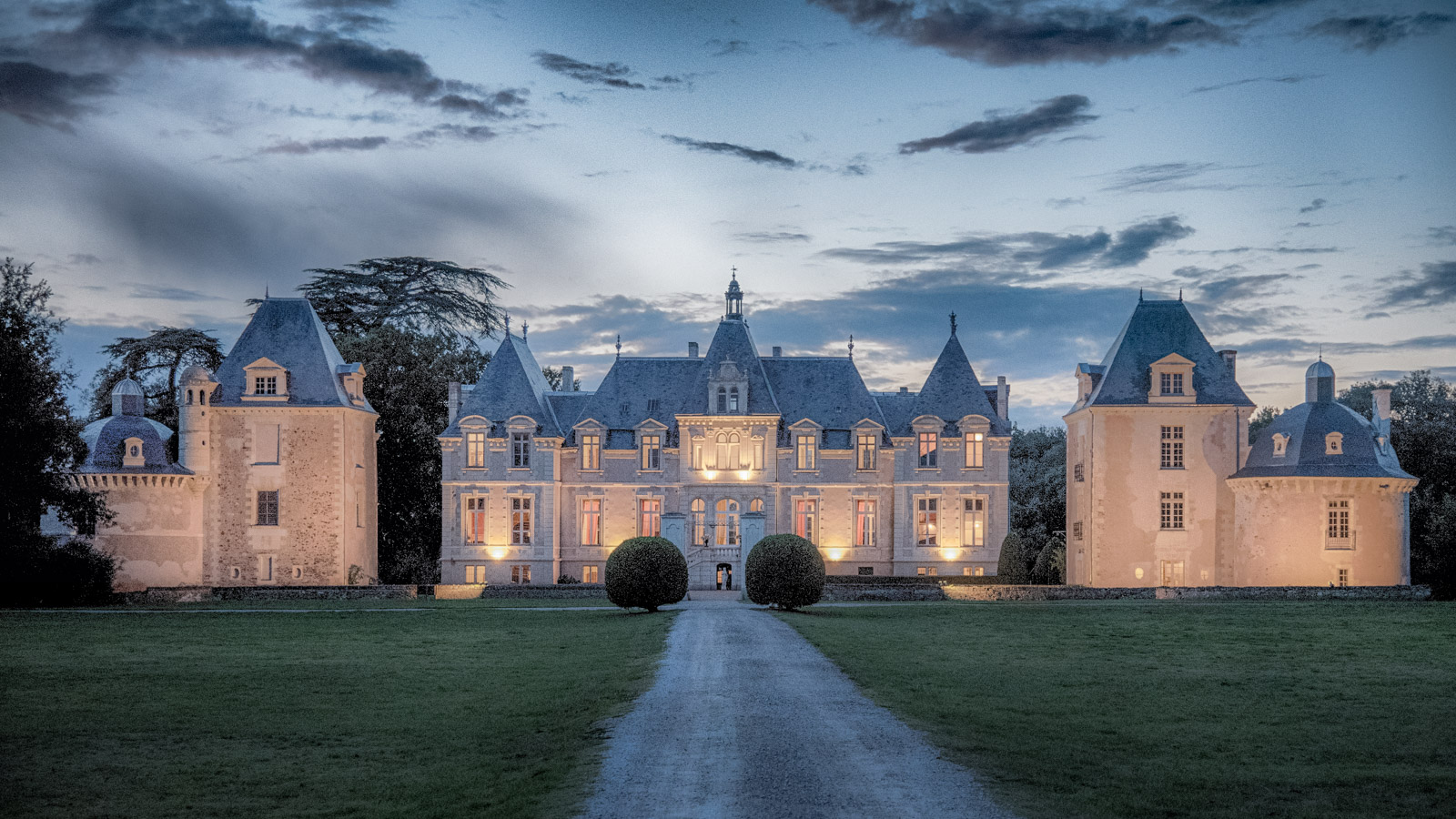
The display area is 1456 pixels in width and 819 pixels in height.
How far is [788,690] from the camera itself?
19875 millimetres

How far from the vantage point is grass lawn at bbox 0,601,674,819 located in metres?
13.7

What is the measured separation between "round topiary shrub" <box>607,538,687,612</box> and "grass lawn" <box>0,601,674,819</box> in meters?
6.17

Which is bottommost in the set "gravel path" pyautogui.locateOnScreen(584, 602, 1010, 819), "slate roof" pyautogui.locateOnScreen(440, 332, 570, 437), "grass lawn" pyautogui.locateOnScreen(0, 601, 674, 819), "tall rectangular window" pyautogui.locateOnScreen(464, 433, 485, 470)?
"grass lawn" pyautogui.locateOnScreen(0, 601, 674, 819)

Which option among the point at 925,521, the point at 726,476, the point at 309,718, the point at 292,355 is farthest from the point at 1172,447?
the point at 309,718

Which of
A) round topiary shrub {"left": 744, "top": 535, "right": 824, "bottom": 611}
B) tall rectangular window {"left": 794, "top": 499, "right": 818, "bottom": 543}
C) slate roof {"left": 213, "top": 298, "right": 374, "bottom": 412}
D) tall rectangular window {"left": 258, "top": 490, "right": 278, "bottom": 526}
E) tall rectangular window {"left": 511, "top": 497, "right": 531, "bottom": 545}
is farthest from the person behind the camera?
tall rectangular window {"left": 794, "top": 499, "right": 818, "bottom": 543}

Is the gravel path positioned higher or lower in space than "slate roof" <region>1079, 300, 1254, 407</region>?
lower

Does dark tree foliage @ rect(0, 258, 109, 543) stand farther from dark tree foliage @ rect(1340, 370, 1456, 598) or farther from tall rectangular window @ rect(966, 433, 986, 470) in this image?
dark tree foliage @ rect(1340, 370, 1456, 598)

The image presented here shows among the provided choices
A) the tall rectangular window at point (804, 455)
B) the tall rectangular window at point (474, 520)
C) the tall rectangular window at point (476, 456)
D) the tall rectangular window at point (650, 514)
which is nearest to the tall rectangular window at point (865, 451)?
the tall rectangular window at point (804, 455)

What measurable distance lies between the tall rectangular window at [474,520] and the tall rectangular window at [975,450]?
69.3 ft

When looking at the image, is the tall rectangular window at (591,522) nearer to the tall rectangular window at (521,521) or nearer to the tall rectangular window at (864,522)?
the tall rectangular window at (521,521)

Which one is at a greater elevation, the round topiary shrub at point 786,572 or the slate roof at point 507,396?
the slate roof at point 507,396

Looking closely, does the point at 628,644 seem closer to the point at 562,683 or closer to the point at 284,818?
the point at 562,683

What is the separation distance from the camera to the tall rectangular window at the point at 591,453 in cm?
5653

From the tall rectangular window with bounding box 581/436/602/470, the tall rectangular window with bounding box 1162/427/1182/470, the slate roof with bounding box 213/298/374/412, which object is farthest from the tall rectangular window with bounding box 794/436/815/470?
the slate roof with bounding box 213/298/374/412
